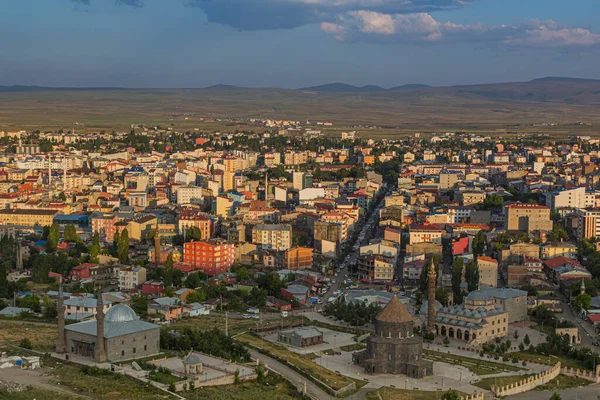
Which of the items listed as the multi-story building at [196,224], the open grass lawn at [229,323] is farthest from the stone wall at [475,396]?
the multi-story building at [196,224]

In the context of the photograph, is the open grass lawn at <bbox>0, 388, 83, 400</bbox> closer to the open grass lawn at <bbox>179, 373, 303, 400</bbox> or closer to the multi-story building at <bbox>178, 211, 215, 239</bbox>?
the open grass lawn at <bbox>179, 373, 303, 400</bbox>

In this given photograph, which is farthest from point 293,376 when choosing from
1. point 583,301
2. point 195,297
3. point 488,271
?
point 488,271

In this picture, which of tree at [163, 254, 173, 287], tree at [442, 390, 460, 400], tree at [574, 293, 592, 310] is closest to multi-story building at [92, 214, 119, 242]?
tree at [163, 254, 173, 287]

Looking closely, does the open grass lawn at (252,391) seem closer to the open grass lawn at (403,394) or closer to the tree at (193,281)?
the open grass lawn at (403,394)

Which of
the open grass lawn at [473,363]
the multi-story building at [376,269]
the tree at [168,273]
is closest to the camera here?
the open grass lawn at [473,363]

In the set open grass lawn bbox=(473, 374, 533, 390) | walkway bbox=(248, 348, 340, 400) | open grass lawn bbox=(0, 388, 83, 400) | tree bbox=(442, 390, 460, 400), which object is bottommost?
open grass lawn bbox=(473, 374, 533, 390)

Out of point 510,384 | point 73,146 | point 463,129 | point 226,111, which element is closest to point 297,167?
point 73,146
